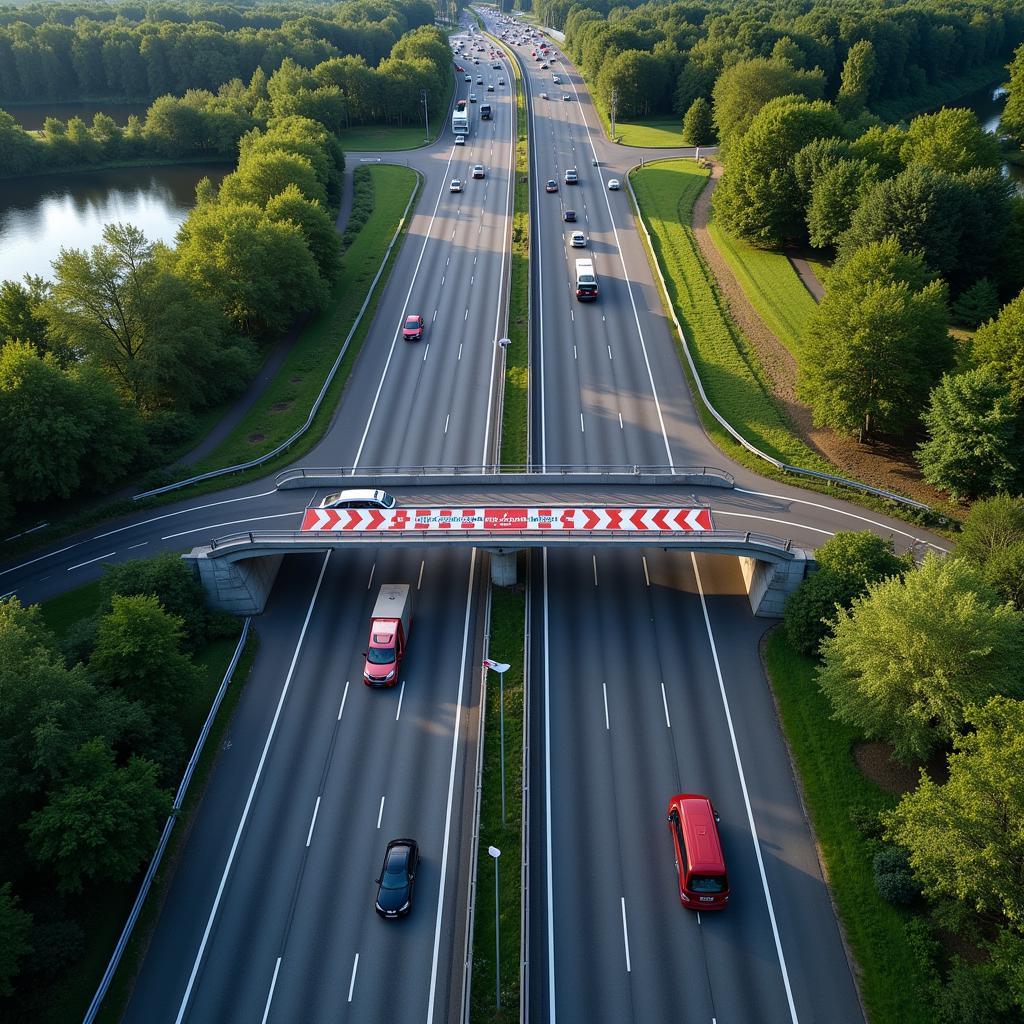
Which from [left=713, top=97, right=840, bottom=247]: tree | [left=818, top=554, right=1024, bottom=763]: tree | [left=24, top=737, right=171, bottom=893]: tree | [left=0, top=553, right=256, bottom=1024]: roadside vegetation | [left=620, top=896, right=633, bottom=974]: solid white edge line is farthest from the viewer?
[left=713, top=97, right=840, bottom=247]: tree

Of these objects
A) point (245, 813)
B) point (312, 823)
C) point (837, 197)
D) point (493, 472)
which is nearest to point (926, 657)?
point (312, 823)

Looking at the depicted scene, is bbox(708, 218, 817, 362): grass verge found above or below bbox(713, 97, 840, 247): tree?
below

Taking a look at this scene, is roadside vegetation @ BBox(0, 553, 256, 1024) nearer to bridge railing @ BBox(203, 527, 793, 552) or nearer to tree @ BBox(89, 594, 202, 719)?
tree @ BBox(89, 594, 202, 719)

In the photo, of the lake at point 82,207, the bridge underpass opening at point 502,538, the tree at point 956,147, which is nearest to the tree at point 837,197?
the tree at point 956,147

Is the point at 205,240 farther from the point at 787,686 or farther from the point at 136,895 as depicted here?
the point at 787,686

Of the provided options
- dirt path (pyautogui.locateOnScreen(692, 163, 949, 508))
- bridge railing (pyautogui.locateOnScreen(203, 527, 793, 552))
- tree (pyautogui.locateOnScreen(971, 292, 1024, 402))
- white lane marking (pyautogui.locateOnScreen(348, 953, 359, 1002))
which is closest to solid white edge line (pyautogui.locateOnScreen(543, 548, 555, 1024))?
bridge railing (pyautogui.locateOnScreen(203, 527, 793, 552))

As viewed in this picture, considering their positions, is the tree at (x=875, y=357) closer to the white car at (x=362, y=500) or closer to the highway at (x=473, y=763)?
the highway at (x=473, y=763)
